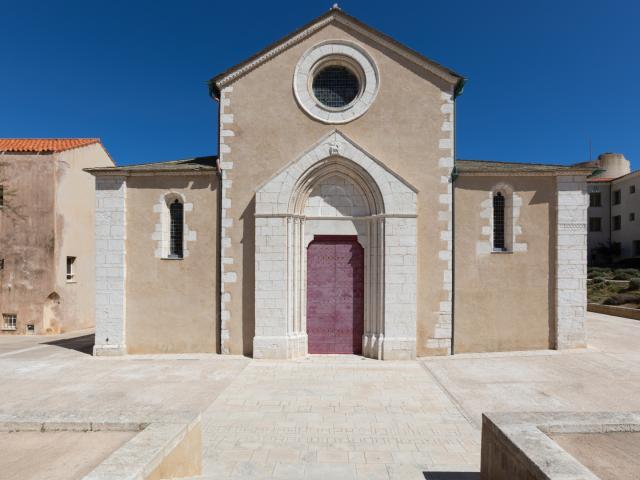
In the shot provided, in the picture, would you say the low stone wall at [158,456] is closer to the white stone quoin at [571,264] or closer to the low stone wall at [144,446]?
the low stone wall at [144,446]

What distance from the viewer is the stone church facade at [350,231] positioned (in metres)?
10.8

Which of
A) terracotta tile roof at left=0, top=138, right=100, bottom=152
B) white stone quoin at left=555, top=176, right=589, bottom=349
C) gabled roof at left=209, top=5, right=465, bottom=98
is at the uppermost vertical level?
gabled roof at left=209, top=5, right=465, bottom=98

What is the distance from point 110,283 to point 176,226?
251 centimetres

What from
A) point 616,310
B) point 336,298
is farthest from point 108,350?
point 616,310

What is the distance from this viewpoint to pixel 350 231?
11.2 meters

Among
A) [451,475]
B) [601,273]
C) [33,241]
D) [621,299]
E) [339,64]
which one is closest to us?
[451,475]

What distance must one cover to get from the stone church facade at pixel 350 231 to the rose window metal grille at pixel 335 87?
407 millimetres

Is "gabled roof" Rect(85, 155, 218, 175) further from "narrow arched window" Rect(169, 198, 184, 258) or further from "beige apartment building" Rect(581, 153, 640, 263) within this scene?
"beige apartment building" Rect(581, 153, 640, 263)

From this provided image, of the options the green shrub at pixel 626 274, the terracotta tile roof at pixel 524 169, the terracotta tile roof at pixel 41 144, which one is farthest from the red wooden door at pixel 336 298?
the green shrub at pixel 626 274

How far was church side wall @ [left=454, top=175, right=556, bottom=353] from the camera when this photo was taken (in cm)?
1088

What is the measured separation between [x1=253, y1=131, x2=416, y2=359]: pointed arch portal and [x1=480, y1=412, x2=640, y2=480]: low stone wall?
5.99 m

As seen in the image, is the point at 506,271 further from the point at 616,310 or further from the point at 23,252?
the point at 23,252

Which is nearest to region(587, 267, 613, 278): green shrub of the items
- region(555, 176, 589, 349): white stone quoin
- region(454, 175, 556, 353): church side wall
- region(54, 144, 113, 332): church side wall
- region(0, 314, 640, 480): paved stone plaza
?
region(0, 314, 640, 480): paved stone plaza

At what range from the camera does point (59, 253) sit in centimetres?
1645
